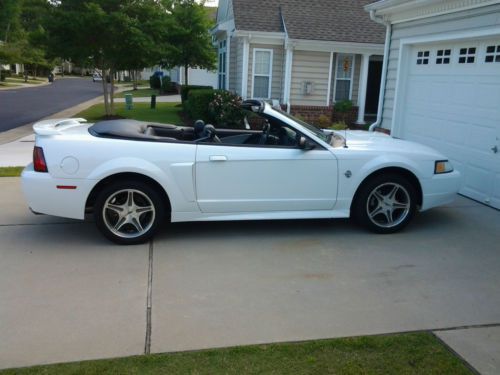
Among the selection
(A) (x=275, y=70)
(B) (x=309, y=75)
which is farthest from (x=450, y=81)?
(A) (x=275, y=70)

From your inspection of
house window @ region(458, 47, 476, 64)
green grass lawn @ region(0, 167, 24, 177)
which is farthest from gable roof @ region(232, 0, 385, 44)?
green grass lawn @ region(0, 167, 24, 177)

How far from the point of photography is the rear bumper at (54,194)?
4848mm

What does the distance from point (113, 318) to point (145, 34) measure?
13.6 m

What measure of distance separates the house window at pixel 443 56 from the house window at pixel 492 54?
929 millimetres

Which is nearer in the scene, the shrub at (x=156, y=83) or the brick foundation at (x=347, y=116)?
the brick foundation at (x=347, y=116)

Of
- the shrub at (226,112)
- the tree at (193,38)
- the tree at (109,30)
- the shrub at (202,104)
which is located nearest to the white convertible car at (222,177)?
the shrub at (226,112)

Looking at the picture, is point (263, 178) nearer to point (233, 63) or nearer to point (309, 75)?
point (309, 75)

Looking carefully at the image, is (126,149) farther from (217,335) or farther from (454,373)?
(454,373)

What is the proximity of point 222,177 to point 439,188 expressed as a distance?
2519mm

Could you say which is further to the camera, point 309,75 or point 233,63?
point 233,63

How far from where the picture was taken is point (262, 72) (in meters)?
16.5

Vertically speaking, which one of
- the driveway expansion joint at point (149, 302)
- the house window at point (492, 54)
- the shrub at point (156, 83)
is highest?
the house window at point (492, 54)

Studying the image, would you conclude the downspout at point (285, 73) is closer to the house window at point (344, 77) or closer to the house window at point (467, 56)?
the house window at point (344, 77)

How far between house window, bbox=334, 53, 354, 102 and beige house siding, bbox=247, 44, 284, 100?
207 centimetres
